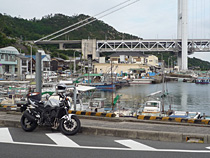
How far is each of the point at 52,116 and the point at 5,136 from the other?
105 centimetres

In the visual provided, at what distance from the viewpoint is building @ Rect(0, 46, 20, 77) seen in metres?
42.8

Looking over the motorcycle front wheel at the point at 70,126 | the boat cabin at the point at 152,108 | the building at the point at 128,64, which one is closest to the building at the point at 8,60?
the building at the point at 128,64

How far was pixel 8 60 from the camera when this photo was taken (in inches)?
1754

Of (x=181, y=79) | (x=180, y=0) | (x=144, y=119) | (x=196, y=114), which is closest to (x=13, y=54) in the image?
(x=196, y=114)

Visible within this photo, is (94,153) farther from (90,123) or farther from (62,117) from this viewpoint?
(90,123)

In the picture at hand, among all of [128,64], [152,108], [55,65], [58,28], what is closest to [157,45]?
[128,64]

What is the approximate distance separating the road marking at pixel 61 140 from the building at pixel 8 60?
3763 centimetres

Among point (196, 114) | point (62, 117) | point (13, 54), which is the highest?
point (13, 54)

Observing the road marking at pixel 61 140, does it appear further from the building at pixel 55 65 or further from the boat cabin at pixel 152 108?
the building at pixel 55 65

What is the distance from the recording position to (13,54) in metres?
45.5

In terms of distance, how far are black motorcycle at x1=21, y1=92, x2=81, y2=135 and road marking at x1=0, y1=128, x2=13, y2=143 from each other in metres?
0.40

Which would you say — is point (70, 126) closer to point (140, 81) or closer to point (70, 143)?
point (70, 143)

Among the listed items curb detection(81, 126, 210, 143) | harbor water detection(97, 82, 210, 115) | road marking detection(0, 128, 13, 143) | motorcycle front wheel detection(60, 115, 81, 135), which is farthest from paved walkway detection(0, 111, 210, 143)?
harbor water detection(97, 82, 210, 115)

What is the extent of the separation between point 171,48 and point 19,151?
91.5 metres
